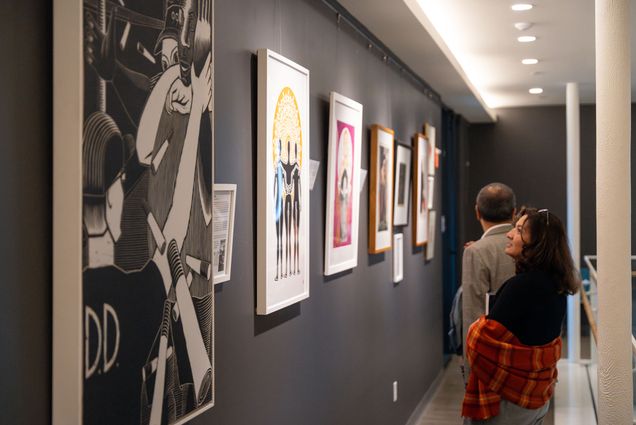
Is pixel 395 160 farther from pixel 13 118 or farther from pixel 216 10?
pixel 13 118

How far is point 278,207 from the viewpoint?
322 centimetres

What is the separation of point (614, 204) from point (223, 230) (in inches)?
69.6

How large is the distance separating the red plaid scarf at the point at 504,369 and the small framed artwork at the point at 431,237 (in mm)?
4459

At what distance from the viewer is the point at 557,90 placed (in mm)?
9539

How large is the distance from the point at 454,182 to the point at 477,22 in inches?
A: 174

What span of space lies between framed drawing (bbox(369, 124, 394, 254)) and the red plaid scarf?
2.00m

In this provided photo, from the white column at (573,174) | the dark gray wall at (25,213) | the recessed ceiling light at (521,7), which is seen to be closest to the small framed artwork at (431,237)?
the white column at (573,174)

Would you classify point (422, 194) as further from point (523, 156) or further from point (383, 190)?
point (523, 156)

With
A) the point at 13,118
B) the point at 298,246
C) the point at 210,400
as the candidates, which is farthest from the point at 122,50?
the point at 298,246

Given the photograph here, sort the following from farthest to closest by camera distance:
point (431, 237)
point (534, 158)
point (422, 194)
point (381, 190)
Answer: point (534, 158) < point (431, 237) < point (422, 194) < point (381, 190)

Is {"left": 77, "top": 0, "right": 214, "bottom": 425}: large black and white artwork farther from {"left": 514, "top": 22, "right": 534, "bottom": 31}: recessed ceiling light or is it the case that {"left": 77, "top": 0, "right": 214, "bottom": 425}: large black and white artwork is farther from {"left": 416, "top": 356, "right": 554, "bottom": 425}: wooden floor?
{"left": 416, "top": 356, "right": 554, "bottom": 425}: wooden floor

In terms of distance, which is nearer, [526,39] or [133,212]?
[133,212]

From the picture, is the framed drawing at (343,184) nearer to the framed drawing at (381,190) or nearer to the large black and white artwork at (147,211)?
the framed drawing at (381,190)

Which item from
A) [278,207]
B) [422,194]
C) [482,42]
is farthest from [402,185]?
[278,207]
